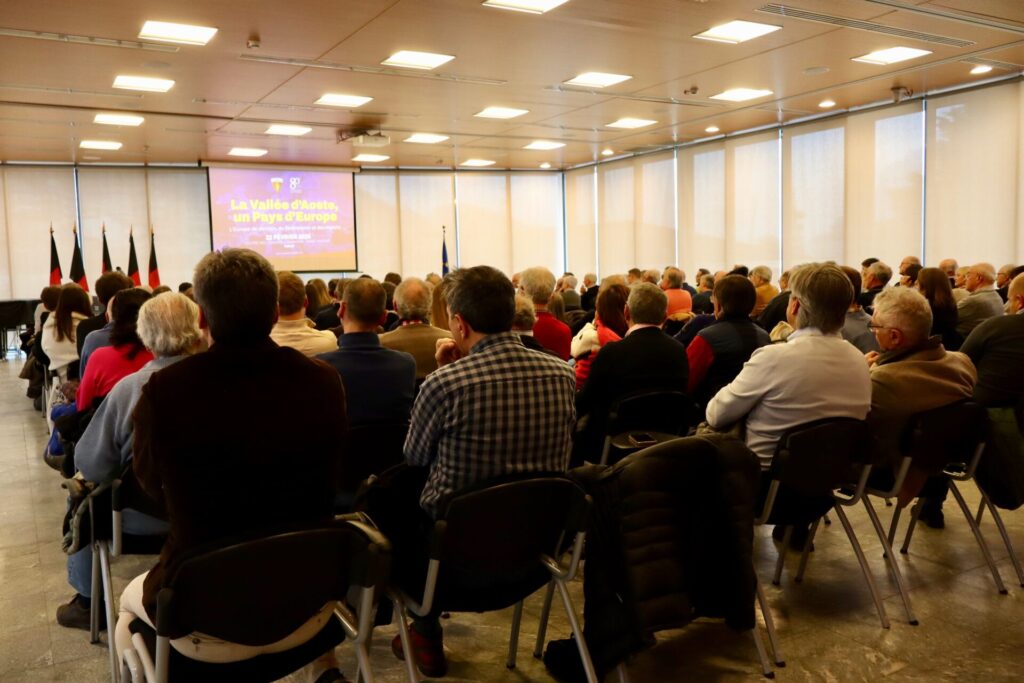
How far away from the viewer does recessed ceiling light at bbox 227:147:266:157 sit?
1277cm

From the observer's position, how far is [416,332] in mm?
4059

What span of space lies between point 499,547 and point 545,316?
2628 millimetres

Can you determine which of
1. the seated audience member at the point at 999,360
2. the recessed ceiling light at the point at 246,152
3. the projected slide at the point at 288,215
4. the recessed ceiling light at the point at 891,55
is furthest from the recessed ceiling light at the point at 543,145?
the seated audience member at the point at 999,360

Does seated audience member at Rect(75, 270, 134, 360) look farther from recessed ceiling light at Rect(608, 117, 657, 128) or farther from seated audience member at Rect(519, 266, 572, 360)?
recessed ceiling light at Rect(608, 117, 657, 128)

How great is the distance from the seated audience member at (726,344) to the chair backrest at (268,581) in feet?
8.56

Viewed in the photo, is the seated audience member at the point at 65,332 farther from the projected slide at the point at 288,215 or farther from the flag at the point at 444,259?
the projected slide at the point at 288,215

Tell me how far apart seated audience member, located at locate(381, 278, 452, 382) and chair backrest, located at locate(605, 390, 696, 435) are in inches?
38.5

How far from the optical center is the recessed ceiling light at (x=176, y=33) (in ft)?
21.1

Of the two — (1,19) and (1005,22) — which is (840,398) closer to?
(1005,22)

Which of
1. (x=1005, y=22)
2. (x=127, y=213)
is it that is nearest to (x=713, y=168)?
(x=1005, y=22)

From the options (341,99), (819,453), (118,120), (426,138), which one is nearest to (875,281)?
(819,453)

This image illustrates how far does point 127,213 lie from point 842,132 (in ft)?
40.1

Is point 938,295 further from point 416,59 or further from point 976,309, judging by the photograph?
point 416,59

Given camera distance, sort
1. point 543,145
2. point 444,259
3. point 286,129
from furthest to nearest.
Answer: point 444,259 < point 543,145 < point 286,129
